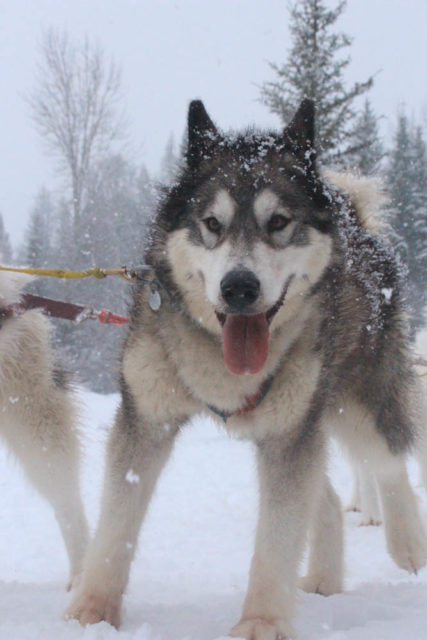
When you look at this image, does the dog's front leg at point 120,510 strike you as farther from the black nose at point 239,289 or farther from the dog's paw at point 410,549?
the dog's paw at point 410,549

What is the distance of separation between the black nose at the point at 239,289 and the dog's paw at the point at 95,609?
119 centimetres

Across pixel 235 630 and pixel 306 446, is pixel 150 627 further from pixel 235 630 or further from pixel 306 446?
pixel 306 446

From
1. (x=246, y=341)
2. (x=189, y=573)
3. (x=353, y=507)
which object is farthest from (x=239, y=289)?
(x=353, y=507)

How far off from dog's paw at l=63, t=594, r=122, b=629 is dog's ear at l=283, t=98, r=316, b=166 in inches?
73.8

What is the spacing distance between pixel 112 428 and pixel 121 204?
30.2 m

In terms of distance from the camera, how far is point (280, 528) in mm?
2338

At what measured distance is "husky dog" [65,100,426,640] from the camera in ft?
7.46

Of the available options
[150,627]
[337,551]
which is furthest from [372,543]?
[150,627]

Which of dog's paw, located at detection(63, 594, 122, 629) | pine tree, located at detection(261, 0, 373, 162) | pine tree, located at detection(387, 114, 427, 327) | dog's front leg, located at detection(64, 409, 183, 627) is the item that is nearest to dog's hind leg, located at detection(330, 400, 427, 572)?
dog's front leg, located at detection(64, 409, 183, 627)

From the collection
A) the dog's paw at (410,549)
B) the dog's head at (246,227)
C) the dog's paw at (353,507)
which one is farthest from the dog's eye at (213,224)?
the dog's paw at (353,507)

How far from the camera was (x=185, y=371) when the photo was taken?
8.03 ft

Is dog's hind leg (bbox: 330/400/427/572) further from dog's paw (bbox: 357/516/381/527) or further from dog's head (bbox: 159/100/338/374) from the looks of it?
dog's paw (bbox: 357/516/381/527)

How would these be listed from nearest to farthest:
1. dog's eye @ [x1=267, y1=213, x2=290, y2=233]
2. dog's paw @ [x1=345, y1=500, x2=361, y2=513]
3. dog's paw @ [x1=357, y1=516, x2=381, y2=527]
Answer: dog's eye @ [x1=267, y1=213, x2=290, y2=233] < dog's paw @ [x1=357, y1=516, x2=381, y2=527] < dog's paw @ [x1=345, y1=500, x2=361, y2=513]

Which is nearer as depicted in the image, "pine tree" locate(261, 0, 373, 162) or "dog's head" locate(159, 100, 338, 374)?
"dog's head" locate(159, 100, 338, 374)
